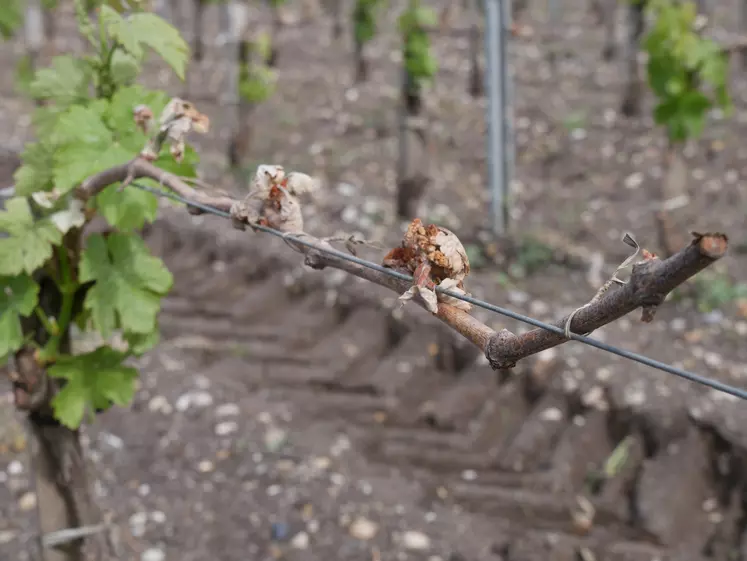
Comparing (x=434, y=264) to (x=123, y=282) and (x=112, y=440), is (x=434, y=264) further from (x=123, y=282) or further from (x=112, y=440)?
(x=112, y=440)

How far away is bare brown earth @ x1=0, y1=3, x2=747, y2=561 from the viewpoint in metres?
4.39

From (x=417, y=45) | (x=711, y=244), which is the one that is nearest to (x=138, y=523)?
(x=711, y=244)

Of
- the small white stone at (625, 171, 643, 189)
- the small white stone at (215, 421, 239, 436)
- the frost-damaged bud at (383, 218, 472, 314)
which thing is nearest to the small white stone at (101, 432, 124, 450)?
the small white stone at (215, 421, 239, 436)

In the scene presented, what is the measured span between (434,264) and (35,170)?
154 cm

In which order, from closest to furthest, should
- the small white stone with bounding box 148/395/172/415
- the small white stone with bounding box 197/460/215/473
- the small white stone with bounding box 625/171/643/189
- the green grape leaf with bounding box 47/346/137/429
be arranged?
the green grape leaf with bounding box 47/346/137/429 → the small white stone with bounding box 197/460/215/473 → the small white stone with bounding box 148/395/172/415 → the small white stone with bounding box 625/171/643/189

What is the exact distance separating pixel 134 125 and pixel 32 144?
0.36 meters

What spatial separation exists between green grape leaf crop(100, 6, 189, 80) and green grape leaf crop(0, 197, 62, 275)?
2.06 feet

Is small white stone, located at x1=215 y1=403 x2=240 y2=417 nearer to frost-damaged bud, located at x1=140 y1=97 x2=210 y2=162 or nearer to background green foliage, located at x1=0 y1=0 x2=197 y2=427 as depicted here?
background green foliage, located at x1=0 y1=0 x2=197 y2=427

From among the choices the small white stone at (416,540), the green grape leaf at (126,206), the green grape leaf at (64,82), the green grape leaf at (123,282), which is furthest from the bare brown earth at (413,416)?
the green grape leaf at (64,82)

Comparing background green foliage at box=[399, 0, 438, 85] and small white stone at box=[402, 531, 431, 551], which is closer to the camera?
small white stone at box=[402, 531, 431, 551]

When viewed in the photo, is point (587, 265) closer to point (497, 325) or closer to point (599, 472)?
point (497, 325)

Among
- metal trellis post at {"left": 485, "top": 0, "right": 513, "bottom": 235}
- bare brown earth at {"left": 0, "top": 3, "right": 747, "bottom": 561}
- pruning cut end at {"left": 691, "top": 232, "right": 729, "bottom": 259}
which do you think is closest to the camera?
pruning cut end at {"left": 691, "top": 232, "right": 729, "bottom": 259}

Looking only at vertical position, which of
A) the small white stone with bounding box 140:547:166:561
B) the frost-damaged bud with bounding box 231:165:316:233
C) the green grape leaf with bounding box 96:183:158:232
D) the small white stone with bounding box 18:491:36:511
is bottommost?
the small white stone with bounding box 140:547:166:561

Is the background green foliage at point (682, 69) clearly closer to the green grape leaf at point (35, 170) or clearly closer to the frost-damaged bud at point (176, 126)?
the frost-damaged bud at point (176, 126)
